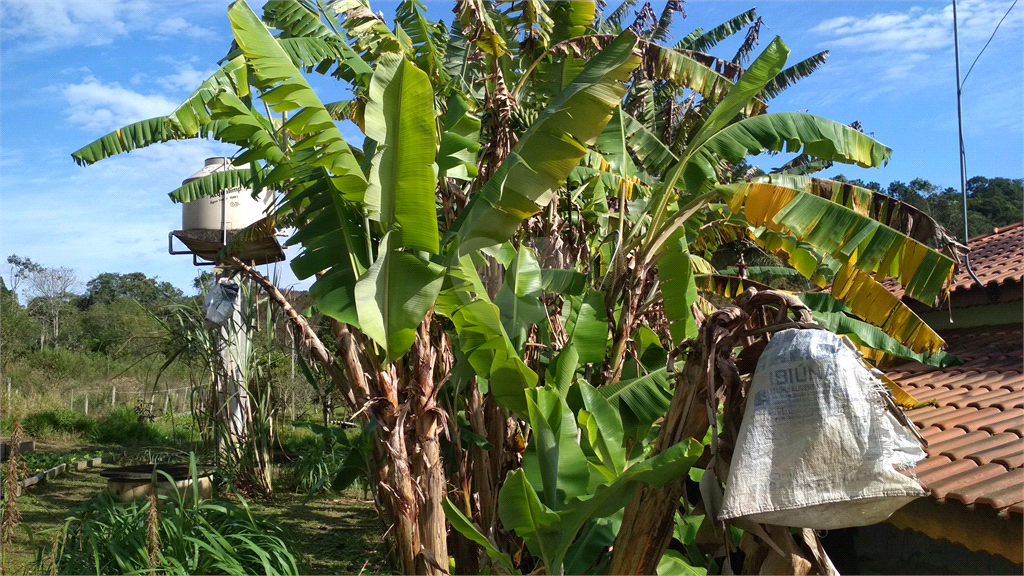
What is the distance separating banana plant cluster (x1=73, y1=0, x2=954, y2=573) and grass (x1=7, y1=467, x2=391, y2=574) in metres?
1.88

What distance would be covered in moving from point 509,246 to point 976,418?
11.6 ft

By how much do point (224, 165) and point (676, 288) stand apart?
22.1 feet

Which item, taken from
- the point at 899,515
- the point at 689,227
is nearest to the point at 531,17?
Answer: the point at 689,227

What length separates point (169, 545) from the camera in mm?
5102

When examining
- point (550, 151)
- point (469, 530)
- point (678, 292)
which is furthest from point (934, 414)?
point (469, 530)

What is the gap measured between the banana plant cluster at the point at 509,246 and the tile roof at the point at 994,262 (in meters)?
1.15

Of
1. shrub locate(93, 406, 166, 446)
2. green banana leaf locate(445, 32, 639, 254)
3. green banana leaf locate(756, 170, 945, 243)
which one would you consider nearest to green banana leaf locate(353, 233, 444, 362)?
green banana leaf locate(445, 32, 639, 254)

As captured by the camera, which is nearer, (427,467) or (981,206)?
(427,467)

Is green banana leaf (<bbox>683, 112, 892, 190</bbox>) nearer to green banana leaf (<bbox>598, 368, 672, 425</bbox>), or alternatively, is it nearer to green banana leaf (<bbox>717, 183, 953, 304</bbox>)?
green banana leaf (<bbox>717, 183, 953, 304</bbox>)

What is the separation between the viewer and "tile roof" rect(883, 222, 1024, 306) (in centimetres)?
643

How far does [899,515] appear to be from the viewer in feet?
12.1

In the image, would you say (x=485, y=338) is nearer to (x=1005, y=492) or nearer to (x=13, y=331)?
(x=1005, y=492)

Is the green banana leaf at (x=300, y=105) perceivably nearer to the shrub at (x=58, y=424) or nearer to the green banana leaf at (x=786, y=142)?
the green banana leaf at (x=786, y=142)

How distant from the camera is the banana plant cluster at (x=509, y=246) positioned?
13.5 feet
